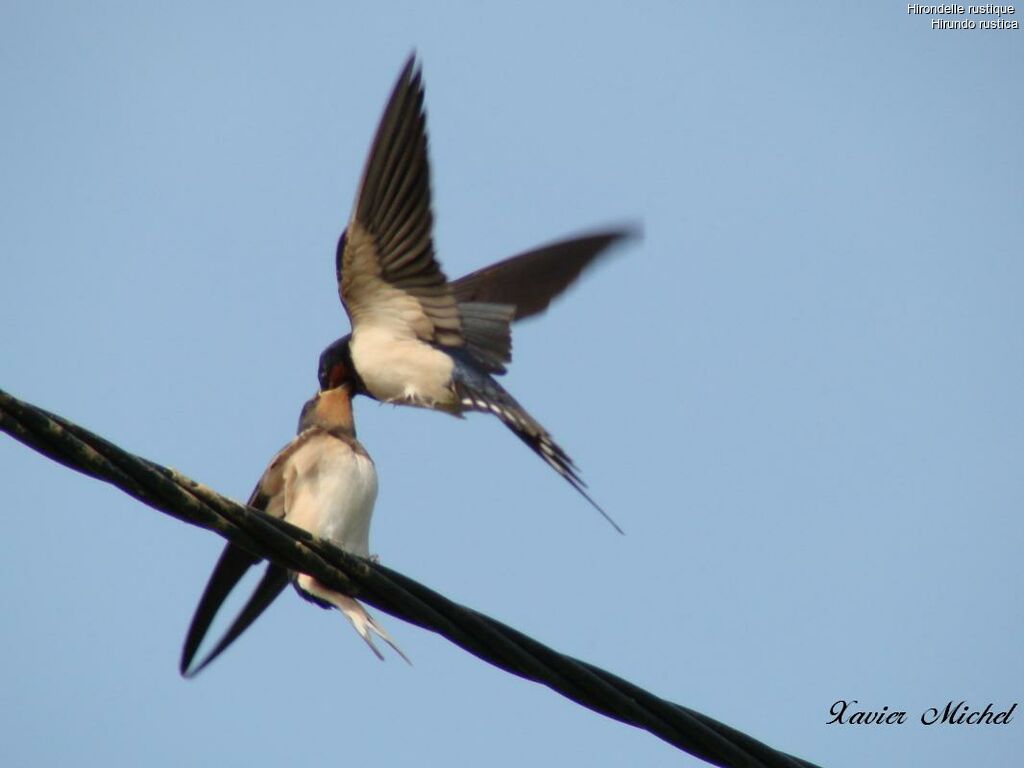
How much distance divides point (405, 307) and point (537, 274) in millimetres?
1210

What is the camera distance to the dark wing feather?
5426 millimetres

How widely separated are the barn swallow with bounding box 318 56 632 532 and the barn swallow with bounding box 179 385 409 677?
1.46ft

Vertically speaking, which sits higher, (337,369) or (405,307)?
(405,307)

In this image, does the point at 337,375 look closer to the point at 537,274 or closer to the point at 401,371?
the point at 401,371

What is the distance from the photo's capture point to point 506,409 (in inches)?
163

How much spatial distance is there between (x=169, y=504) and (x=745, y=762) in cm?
88

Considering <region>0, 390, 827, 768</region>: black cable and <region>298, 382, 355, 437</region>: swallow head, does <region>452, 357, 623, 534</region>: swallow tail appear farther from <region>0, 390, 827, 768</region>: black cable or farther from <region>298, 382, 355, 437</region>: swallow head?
<region>0, 390, 827, 768</region>: black cable

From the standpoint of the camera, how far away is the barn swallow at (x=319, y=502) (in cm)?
336

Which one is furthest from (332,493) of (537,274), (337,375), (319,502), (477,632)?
(537,274)

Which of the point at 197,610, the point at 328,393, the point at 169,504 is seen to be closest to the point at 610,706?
the point at 169,504

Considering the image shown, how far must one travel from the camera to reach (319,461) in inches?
142

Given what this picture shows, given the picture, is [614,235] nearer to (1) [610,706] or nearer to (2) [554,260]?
(2) [554,260]

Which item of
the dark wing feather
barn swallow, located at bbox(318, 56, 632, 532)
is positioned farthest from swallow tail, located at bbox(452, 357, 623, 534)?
the dark wing feather

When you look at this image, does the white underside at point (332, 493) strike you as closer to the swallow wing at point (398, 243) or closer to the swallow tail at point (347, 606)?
the swallow tail at point (347, 606)
